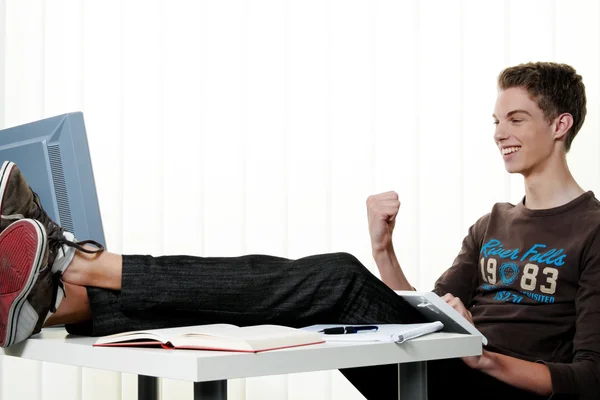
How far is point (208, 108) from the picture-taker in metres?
2.71

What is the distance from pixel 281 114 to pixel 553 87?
0.97m

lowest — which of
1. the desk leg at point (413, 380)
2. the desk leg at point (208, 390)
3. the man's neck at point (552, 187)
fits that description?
the desk leg at point (413, 380)

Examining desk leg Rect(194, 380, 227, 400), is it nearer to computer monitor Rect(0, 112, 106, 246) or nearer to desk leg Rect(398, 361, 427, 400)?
desk leg Rect(398, 361, 427, 400)

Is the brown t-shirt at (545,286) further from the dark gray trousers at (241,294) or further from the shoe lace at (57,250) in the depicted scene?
the shoe lace at (57,250)

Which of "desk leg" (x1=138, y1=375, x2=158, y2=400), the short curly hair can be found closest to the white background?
the short curly hair

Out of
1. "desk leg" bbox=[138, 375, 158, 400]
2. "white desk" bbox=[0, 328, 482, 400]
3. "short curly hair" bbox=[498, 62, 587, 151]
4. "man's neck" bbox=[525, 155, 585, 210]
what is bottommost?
"desk leg" bbox=[138, 375, 158, 400]

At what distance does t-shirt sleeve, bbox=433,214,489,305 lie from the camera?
2.00 meters

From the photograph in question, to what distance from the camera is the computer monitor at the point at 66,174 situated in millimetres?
1522

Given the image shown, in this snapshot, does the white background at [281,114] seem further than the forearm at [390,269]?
Yes

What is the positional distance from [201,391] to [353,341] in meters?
0.26

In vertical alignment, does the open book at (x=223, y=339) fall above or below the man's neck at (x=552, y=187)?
below

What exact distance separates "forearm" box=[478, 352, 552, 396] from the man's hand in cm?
43

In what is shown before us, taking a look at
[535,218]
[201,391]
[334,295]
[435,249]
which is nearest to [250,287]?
[334,295]

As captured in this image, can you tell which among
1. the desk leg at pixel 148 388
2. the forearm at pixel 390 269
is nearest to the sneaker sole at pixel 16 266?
the desk leg at pixel 148 388
